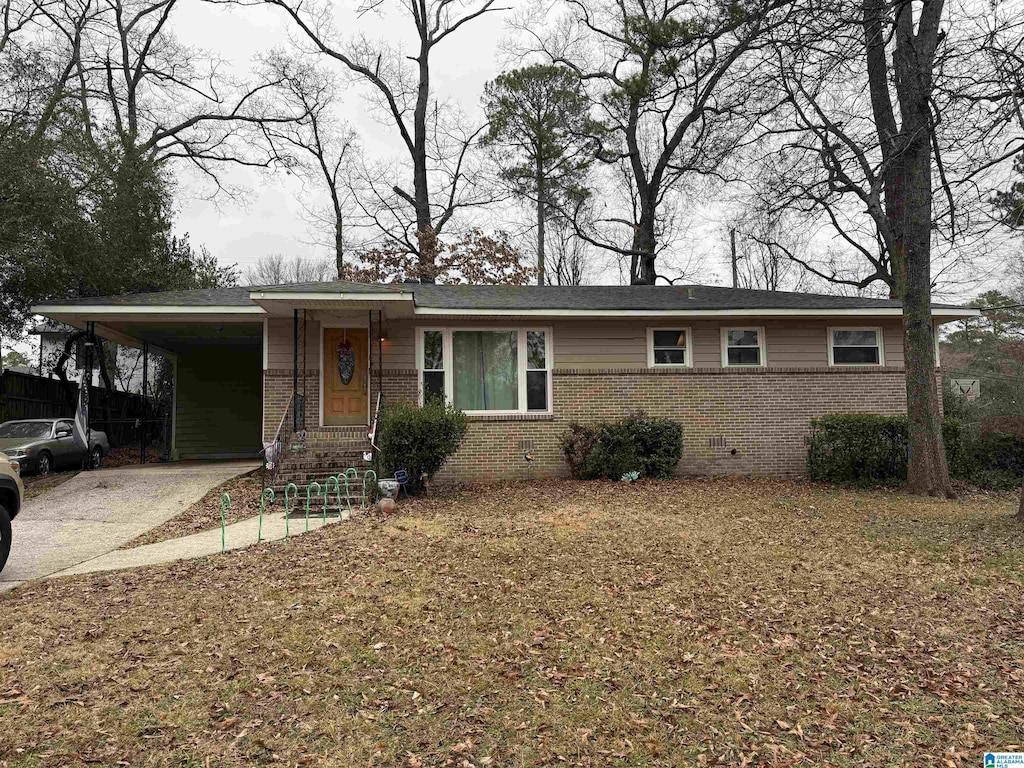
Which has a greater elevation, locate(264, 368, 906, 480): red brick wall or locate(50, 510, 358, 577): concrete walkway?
locate(264, 368, 906, 480): red brick wall

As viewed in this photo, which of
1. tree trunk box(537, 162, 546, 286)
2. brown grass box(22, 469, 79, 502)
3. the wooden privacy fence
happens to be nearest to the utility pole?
tree trunk box(537, 162, 546, 286)

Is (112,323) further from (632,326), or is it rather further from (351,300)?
(632,326)

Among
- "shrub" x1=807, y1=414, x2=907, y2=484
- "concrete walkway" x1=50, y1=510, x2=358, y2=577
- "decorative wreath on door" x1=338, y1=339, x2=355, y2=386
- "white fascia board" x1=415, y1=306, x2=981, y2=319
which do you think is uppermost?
"white fascia board" x1=415, y1=306, x2=981, y2=319

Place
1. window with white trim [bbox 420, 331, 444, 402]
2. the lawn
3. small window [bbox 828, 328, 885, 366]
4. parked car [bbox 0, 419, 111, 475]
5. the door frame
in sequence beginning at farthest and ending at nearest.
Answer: small window [bbox 828, 328, 885, 366] < parked car [bbox 0, 419, 111, 475] < window with white trim [bbox 420, 331, 444, 402] < the door frame < the lawn

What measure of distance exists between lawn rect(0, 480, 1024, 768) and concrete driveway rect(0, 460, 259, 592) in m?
1.16

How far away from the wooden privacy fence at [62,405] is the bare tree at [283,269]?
17782 millimetres

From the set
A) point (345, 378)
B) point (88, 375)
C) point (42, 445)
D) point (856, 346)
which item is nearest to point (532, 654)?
point (345, 378)

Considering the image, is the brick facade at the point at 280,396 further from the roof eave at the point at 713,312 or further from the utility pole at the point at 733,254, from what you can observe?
the utility pole at the point at 733,254

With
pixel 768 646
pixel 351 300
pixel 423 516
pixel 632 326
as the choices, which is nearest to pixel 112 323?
pixel 351 300

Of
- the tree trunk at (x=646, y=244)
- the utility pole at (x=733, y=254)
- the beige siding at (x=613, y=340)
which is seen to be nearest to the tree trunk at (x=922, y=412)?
the beige siding at (x=613, y=340)

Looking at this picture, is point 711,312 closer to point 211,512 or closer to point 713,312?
point 713,312

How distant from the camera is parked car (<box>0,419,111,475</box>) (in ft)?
37.8

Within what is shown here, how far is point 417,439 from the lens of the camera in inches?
348

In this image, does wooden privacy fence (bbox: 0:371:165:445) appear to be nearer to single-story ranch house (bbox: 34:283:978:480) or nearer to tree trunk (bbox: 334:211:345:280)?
single-story ranch house (bbox: 34:283:978:480)
